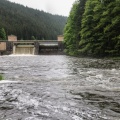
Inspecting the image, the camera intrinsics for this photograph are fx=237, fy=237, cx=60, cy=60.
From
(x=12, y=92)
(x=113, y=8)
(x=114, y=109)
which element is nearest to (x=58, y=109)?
(x=114, y=109)

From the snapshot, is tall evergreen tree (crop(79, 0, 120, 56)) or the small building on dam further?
the small building on dam

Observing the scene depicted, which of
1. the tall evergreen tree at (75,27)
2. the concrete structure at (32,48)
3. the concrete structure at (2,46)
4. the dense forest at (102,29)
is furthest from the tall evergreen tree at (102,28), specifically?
the concrete structure at (2,46)

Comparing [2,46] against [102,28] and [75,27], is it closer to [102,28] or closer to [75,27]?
[75,27]

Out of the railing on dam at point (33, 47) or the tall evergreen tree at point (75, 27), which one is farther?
the railing on dam at point (33, 47)

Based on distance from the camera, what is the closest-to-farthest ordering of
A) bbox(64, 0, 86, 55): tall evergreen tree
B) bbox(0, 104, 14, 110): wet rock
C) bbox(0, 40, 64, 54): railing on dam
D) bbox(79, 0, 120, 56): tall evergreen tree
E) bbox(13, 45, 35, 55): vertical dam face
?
bbox(0, 104, 14, 110): wet rock
bbox(79, 0, 120, 56): tall evergreen tree
bbox(64, 0, 86, 55): tall evergreen tree
bbox(13, 45, 35, 55): vertical dam face
bbox(0, 40, 64, 54): railing on dam

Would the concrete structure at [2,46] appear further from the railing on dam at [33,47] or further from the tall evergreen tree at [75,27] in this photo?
the tall evergreen tree at [75,27]

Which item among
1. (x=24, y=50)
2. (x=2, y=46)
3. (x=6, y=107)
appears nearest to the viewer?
(x=6, y=107)

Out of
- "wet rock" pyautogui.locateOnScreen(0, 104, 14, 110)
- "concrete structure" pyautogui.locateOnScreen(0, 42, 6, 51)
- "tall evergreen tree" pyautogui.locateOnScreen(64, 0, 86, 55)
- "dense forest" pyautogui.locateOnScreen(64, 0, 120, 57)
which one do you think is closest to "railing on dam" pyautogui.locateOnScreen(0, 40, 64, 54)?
"concrete structure" pyautogui.locateOnScreen(0, 42, 6, 51)

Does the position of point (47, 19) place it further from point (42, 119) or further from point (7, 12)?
point (42, 119)

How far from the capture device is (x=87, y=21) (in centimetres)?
3403

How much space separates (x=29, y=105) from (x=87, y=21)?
2877cm

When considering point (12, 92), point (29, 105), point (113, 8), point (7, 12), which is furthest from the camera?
point (7, 12)

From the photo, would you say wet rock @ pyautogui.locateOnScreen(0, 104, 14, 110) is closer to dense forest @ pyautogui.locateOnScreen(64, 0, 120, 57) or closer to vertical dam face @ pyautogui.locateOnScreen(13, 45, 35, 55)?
dense forest @ pyautogui.locateOnScreen(64, 0, 120, 57)

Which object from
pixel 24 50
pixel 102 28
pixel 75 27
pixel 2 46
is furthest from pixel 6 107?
pixel 2 46
